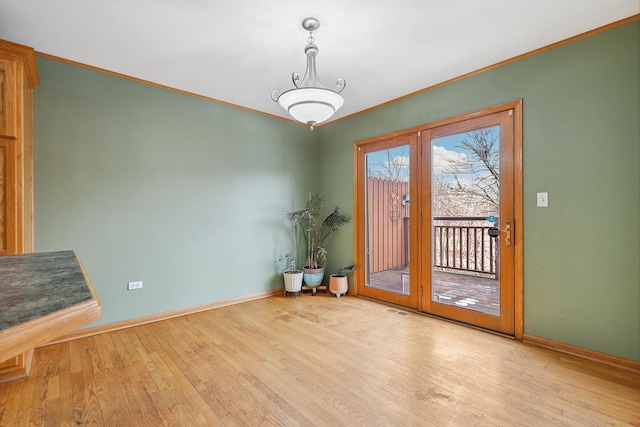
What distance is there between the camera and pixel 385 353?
257 cm

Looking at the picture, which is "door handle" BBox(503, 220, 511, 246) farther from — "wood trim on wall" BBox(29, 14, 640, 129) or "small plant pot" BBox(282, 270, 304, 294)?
"small plant pot" BBox(282, 270, 304, 294)

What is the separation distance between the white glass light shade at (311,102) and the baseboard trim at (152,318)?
2550 millimetres

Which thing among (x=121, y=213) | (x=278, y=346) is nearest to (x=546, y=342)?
(x=278, y=346)

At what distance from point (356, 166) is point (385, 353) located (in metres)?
2.56

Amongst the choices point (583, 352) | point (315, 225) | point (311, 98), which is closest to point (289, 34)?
point (311, 98)

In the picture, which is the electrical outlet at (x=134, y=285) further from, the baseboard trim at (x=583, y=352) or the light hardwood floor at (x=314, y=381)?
the baseboard trim at (x=583, y=352)

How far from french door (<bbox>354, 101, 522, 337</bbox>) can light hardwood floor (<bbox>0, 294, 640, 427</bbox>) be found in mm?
479


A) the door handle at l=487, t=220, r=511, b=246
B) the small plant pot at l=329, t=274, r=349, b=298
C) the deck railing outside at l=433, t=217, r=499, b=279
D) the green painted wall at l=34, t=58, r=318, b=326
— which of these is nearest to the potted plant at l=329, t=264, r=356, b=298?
the small plant pot at l=329, t=274, r=349, b=298

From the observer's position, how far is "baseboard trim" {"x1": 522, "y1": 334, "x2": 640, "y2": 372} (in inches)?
90.0

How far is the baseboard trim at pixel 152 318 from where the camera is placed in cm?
286

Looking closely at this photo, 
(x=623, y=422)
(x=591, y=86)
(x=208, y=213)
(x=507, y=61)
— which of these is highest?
(x=507, y=61)

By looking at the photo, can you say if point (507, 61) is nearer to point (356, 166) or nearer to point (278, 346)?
point (356, 166)

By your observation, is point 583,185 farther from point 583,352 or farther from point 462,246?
point 462,246

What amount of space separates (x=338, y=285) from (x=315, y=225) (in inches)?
40.4
